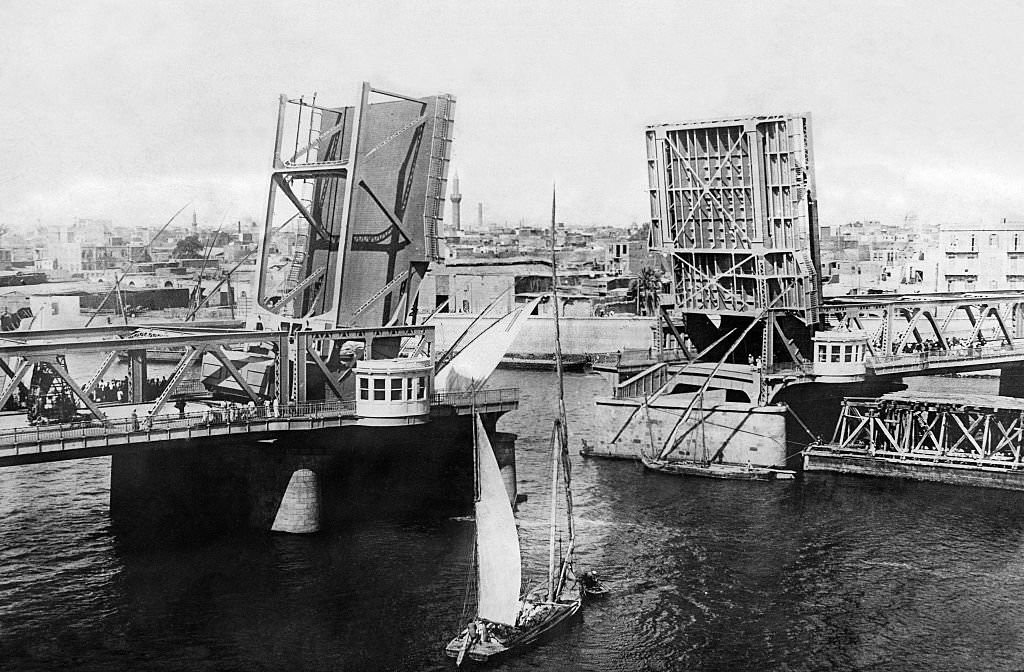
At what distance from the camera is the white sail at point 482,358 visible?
162 feet

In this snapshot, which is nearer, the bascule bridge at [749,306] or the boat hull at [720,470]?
the boat hull at [720,470]

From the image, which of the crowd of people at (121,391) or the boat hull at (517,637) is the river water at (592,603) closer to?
the boat hull at (517,637)

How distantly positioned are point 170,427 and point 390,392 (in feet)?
24.4

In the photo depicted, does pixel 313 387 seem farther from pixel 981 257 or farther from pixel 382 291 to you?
pixel 981 257

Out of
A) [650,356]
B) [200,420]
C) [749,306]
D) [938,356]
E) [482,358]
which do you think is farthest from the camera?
[650,356]

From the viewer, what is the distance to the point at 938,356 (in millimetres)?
67438

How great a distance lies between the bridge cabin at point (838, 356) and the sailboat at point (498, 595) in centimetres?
2889

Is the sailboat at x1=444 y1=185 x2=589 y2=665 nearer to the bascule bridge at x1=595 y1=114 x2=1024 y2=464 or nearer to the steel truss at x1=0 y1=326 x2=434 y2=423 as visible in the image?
the steel truss at x1=0 y1=326 x2=434 y2=423

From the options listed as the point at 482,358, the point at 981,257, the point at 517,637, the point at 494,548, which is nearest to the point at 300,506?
the point at 482,358

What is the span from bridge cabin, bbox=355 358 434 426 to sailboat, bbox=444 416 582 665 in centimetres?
774

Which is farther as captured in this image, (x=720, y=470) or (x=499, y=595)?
(x=720, y=470)

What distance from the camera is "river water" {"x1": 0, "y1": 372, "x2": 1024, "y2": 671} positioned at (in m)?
33.9

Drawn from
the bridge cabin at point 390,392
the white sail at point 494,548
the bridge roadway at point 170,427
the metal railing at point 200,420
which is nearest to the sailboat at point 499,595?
the white sail at point 494,548

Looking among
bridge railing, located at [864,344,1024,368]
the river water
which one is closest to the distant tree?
the river water
